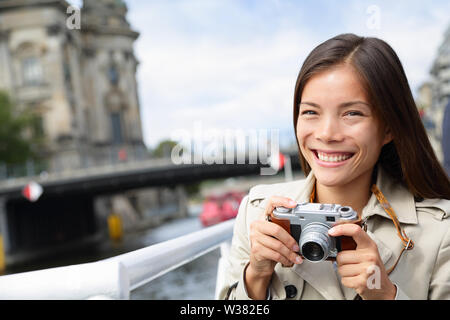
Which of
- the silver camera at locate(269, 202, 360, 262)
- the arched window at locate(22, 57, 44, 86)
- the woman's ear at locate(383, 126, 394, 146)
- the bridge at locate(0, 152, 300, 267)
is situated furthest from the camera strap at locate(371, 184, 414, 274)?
the arched window at locate(22, 57, 44, 86)

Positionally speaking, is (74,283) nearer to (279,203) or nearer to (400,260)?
(279,203)

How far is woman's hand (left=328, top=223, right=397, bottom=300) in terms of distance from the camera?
3.63ft

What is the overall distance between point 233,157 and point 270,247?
20.2m

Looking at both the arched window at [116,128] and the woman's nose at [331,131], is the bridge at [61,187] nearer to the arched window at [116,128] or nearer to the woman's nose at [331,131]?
the arched window at [116,128]

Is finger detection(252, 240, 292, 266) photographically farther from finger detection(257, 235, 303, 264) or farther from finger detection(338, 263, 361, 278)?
finger detection(338, 263, 361, 278)

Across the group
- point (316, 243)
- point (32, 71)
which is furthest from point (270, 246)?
point (32, 71)

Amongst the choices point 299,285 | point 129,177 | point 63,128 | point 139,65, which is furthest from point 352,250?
point 139,65

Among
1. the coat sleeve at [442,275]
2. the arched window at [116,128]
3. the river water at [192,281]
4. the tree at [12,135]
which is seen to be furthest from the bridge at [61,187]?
the coat sleeve at [442,275]

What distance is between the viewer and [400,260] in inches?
52.0

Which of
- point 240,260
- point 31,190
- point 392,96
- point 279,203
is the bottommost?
point 31,190

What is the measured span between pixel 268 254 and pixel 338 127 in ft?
1.18

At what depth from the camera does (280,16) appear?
6.32 feet

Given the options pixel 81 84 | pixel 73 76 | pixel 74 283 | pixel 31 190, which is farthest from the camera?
pixel 81 84
